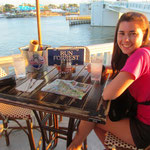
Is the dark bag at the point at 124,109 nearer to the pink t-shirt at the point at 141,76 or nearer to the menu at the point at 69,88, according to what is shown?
the pink t-shirt at the point at 141,76

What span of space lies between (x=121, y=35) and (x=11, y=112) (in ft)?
3.86

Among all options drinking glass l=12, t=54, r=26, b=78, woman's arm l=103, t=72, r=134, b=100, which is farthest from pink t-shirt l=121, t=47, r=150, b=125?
drinking glass l=12, t=54, r=26, b=78

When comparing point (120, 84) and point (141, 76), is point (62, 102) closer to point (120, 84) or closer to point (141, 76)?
point (120, 84)

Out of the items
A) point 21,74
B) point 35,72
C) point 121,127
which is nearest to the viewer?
point 121,127

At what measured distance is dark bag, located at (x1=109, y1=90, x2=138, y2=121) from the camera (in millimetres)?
1093

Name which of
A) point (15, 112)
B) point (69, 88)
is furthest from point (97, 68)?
point (15, 112)

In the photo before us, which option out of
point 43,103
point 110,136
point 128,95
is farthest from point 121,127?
point 43,103

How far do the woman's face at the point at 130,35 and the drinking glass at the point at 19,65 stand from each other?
34.9 inches

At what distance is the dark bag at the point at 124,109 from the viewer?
3.59 feet

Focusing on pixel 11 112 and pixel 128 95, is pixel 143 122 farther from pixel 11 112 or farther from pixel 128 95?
pixel 11 112

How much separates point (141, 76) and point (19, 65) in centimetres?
102

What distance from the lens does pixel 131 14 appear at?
3.61 feet

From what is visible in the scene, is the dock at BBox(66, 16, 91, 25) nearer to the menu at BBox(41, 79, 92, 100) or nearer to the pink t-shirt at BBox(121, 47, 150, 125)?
the menu at BBox(41, 79, 92, 100)

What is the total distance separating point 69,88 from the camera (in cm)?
117
